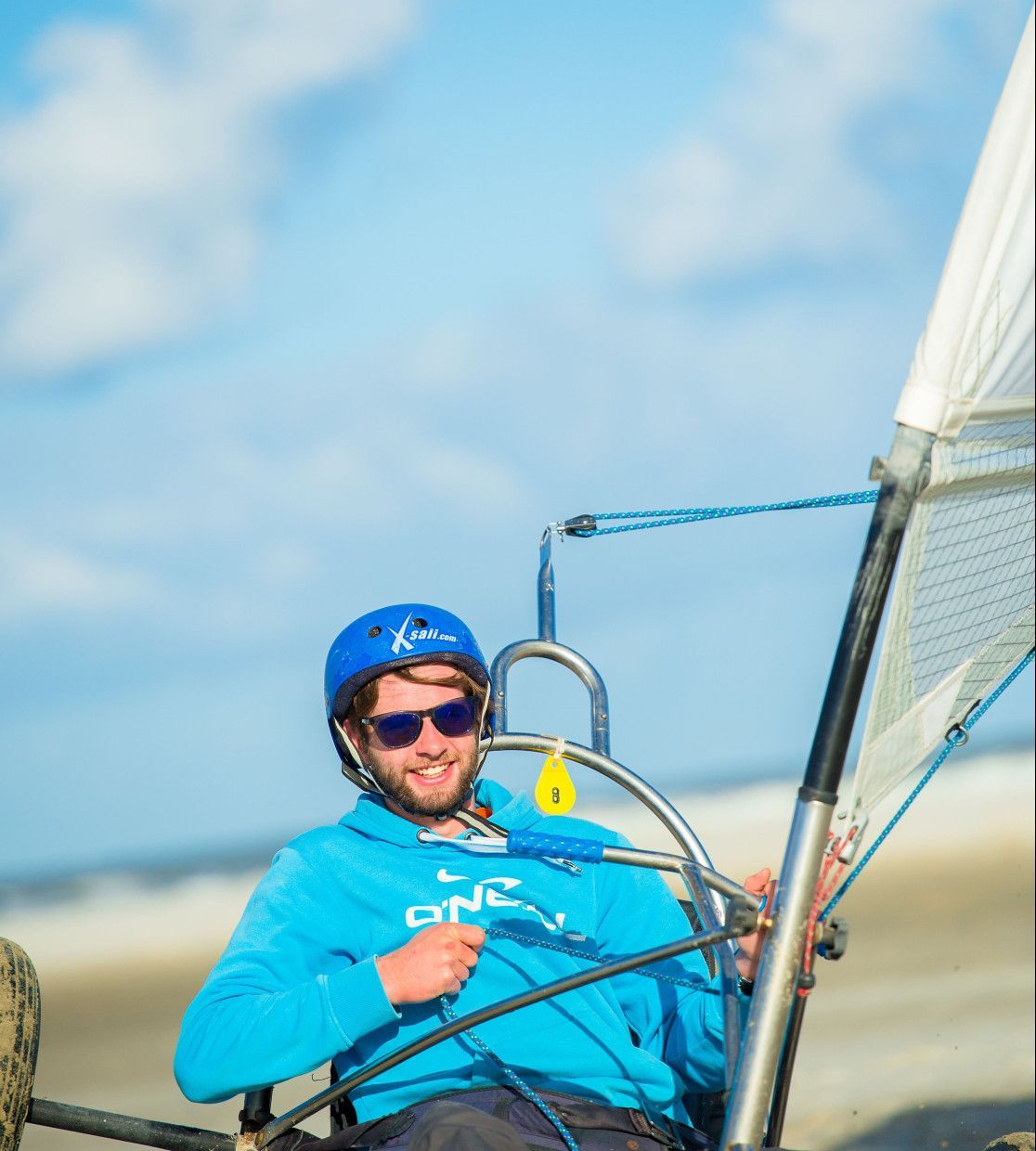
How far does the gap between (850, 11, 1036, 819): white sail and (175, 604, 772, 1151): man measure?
1.94ft

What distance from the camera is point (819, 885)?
224 cm

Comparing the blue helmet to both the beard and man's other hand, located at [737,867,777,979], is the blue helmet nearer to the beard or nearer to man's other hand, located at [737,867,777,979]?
the beard

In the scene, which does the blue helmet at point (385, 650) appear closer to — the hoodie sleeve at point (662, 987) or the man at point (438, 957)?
the man at point (438, 957)

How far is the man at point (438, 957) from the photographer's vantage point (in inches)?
112

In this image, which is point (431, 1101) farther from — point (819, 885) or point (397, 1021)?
point (819, 885)

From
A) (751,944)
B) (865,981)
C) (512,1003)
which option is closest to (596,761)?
(751,944)

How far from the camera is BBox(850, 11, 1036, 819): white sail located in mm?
2020

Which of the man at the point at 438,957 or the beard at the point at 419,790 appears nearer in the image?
the man at the point at 438,957

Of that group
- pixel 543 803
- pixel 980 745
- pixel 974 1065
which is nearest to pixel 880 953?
pixel 974 1065

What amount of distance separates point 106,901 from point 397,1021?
1802cm

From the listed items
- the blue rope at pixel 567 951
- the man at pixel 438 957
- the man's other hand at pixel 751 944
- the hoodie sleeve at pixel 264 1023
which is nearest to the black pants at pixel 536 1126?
the man at pixel 438 957

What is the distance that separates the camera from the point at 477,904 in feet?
10.7

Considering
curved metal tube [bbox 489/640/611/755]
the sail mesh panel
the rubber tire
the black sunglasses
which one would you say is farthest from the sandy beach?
the sail mesh panel

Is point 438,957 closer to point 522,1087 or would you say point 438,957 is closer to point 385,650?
point 522,1087
